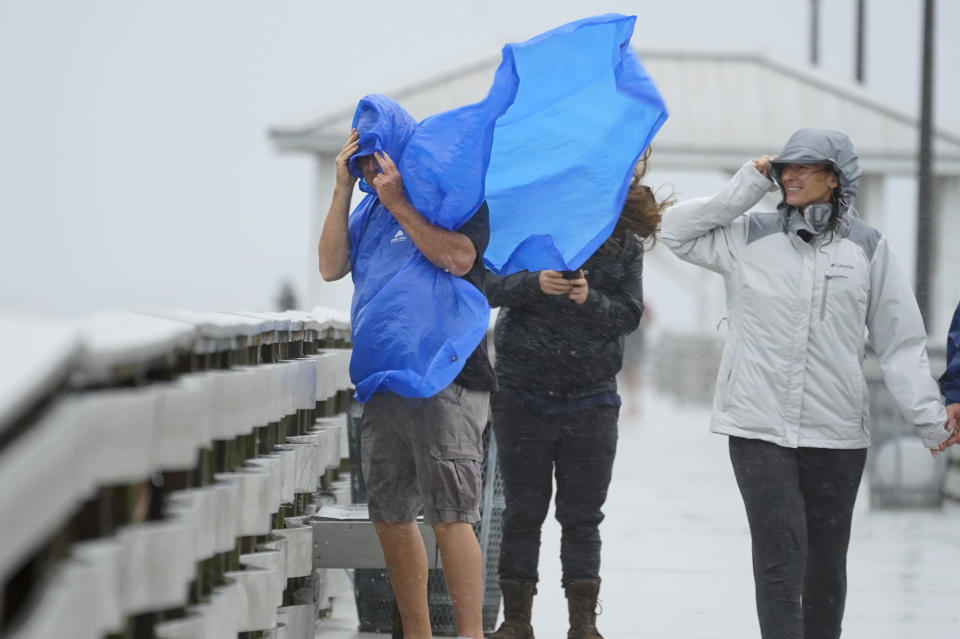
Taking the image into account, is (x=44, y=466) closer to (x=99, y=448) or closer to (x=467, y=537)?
(x=99, y=448)

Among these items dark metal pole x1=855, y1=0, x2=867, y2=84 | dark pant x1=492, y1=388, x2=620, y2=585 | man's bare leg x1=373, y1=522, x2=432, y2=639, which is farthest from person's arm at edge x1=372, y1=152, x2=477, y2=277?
dark metal pole x1=855, y1=0, x2=867, y2=84

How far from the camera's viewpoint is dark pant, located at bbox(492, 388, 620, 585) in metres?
6.30

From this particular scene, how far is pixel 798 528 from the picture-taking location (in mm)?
5352

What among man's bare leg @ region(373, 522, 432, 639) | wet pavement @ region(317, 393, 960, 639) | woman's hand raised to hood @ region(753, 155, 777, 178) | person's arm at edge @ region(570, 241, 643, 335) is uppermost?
woman's hand raised to hood @ region(753, 155, 777, 178)

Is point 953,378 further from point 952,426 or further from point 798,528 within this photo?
point 798,528

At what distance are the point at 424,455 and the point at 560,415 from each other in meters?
1.26

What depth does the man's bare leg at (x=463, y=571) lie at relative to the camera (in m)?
5.16

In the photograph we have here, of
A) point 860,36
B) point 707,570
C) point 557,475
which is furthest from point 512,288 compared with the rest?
point 860,36

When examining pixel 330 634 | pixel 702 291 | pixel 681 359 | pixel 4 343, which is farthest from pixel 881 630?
pixel 702 291

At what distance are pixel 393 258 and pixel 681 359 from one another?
29.7 m

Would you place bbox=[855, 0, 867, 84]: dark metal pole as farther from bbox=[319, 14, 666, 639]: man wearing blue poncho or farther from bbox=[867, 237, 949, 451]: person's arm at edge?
bbox=[319, 14, 666, 639]: man wearing blue poncho

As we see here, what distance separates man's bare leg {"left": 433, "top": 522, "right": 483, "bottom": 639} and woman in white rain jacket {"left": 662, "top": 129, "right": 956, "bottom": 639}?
97 cm

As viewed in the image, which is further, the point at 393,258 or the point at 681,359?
the point at 681,359

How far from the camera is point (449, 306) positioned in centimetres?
518
